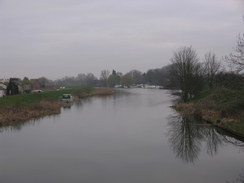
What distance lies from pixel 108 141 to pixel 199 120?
9.29m

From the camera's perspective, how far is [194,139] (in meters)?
15.7

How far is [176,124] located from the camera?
67.8 ft

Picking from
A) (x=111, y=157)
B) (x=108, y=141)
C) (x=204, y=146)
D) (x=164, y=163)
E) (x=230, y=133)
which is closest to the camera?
(x=164, y=163)

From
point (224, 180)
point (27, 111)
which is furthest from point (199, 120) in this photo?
point (27, 111)

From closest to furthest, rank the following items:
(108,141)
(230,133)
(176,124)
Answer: (108,141)
(230,133)
(176,124)

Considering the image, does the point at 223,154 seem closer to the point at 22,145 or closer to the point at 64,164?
the point at 64,164

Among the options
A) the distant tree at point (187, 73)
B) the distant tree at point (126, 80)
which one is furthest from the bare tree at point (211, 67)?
the distant tree at point (126, 80)

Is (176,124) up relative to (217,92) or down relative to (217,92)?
down

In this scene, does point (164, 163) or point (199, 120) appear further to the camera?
point (199, 120)

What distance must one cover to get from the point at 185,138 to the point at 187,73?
61.0ft

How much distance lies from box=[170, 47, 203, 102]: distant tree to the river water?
13.7 metres

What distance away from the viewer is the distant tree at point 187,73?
109 feet

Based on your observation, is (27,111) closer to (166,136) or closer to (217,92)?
(166,136)

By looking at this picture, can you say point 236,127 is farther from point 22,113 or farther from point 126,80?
point 126,80
